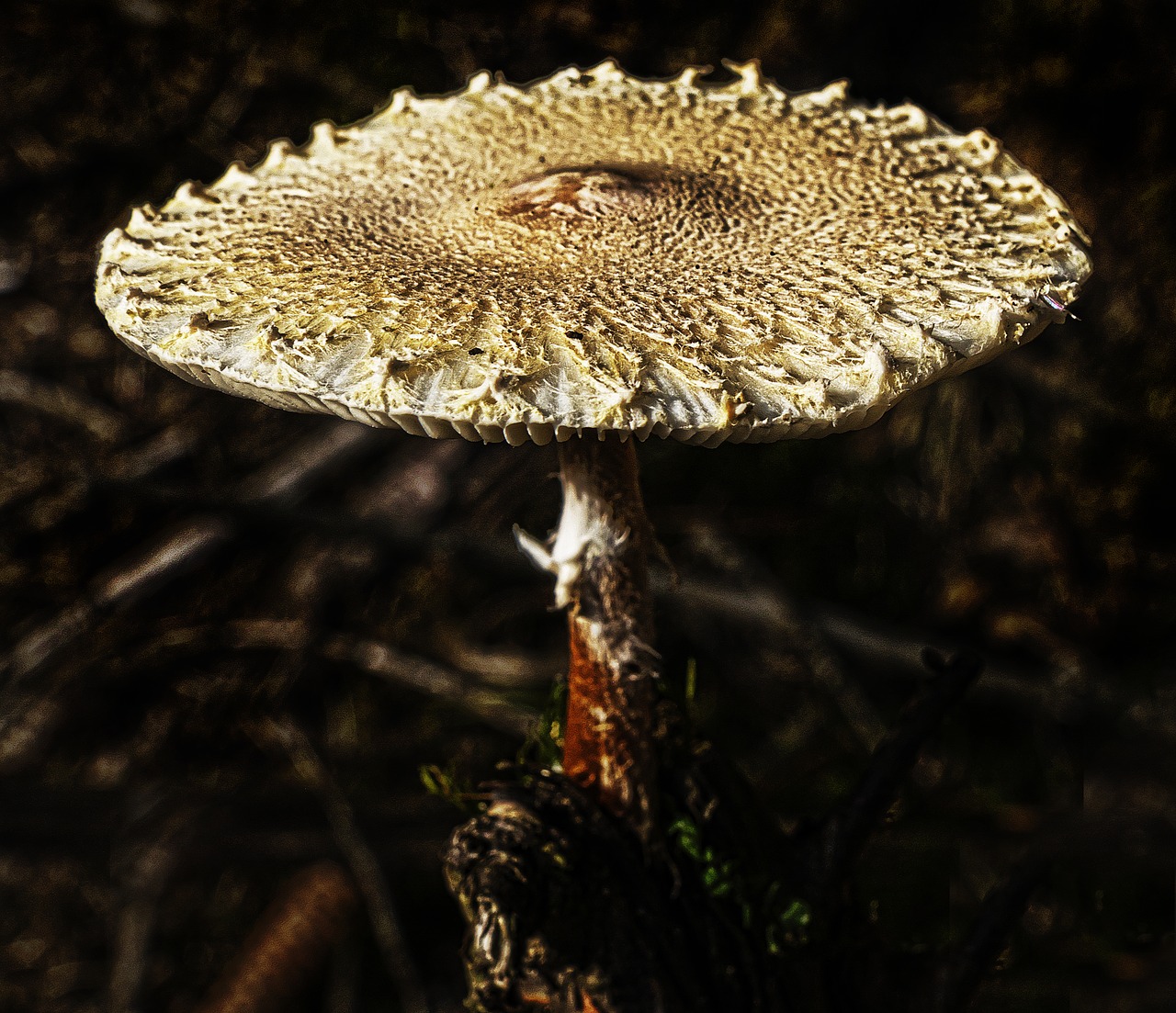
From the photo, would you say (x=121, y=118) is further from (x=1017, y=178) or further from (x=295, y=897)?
(x=1017, y=178)

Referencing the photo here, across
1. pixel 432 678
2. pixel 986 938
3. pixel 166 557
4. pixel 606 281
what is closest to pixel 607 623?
pixel 606 281

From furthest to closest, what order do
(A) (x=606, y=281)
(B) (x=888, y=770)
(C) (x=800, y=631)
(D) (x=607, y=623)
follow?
(C) (x=800, y=631) → (B) (x=888, y=770) → (D) (x=607, y=623) → (A) (x=606, y=281)

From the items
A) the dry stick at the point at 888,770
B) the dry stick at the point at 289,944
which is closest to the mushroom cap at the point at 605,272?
the dry stick at the point at 888,770

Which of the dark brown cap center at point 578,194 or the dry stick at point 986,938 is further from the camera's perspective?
the dry stick at point 986,938

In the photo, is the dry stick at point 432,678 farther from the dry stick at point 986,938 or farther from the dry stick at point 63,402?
the dry stick at point 986,938

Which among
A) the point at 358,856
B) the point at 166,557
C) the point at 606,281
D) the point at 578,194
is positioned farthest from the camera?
the point at 166,557

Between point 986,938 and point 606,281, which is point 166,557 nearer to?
point 606,281
